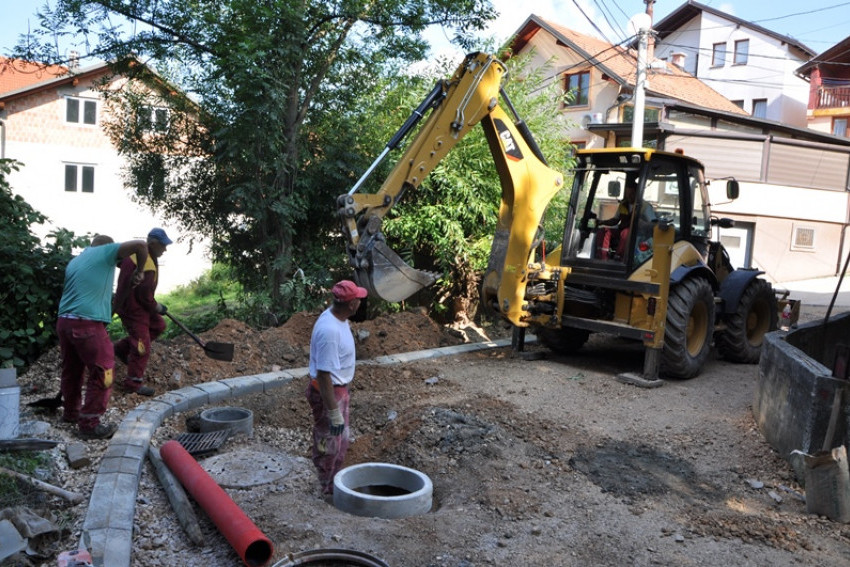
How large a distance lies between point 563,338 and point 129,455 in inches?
222

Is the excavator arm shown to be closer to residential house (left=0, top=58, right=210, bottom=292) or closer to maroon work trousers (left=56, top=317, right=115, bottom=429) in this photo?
maroon work trousers (left=56, top=317, right=115, bottom=429)

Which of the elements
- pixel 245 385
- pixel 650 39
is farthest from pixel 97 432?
pixel 650 39

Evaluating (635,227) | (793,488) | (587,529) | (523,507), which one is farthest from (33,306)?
(793,488)

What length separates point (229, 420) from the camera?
5.88m

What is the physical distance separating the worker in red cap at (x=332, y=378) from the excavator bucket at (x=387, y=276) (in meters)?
1.99

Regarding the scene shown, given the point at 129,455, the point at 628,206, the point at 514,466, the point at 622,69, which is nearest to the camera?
the point at 129,455

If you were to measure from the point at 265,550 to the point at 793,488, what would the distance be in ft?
11.6

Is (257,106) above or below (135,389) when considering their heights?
above

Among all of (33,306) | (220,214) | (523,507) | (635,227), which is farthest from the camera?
(220,214)

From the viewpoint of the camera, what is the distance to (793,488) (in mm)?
4785

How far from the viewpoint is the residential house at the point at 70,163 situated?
2119 cm

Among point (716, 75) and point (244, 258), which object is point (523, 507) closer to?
point (244, 258)

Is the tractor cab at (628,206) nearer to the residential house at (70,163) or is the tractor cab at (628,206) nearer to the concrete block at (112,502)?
the concrete block at (112,502)

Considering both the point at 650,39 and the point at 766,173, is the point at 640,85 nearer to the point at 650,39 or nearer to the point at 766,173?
the point at 650,39
